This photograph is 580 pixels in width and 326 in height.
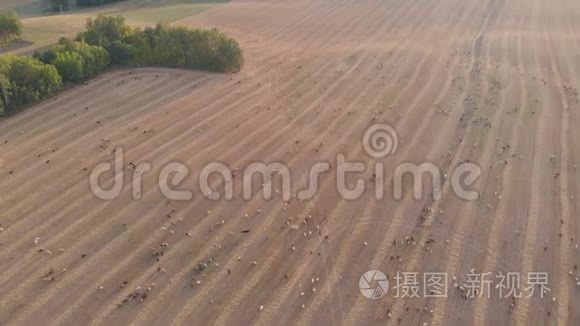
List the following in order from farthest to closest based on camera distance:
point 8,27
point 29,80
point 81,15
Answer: point 81,15
point 8,27
point 29,80

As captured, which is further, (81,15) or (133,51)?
(81,15)

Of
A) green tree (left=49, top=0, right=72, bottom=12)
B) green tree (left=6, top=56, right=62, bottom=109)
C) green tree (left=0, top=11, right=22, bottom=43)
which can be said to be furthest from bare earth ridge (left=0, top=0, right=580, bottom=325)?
green tree (left=49, top=0, right=72, bottom=12)

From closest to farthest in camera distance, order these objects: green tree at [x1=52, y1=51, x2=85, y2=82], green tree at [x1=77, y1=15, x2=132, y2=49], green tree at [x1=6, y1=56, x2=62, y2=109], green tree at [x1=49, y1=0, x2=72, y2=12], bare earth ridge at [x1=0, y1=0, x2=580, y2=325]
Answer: bare earth ridge at [x1=0, y1=0, x2=580, y2=325] → green tree at [x1=6, y1=56, x2=62, y2=109] → green tree at [x1=52, y1=51, x2=85, y2=82] → green tree at [x1=77, y1=15, x2=132, y2=49] → green tree at [x1=49, y1=0, x2=72, y2=12]

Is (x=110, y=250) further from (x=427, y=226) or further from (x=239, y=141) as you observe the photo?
(x=427, y=226)

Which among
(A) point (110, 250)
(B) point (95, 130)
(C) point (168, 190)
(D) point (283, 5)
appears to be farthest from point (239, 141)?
(D) point (283, 5)

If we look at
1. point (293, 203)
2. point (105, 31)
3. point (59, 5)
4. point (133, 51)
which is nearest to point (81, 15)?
point (59, 5)

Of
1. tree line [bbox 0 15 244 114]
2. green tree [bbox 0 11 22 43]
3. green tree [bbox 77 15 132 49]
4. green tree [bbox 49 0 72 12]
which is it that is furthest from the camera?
green tree [bbox 49 0 72 12]

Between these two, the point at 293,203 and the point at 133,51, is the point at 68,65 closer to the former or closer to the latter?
the point at 133,51

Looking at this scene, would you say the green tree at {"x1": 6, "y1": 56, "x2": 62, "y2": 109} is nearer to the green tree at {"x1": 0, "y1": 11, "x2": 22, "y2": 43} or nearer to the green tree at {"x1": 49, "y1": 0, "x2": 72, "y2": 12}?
the green tree at {"x1": 0, "y1": 11, "x2": 22, "y2": 43}

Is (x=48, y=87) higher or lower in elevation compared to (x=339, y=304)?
higher
